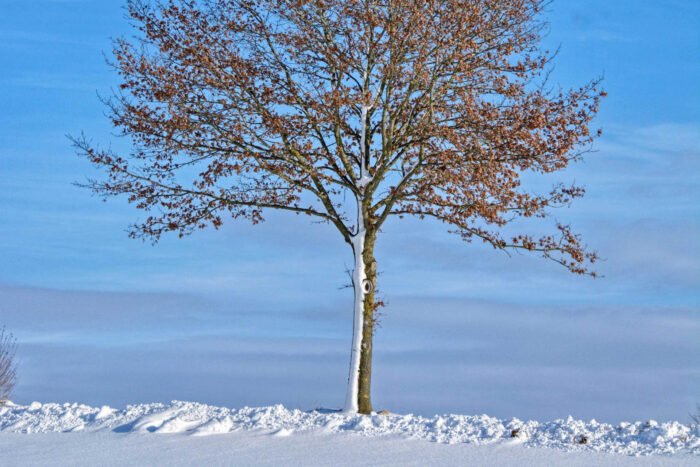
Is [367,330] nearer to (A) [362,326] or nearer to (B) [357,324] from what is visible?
(A) [362,326]

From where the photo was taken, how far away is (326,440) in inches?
391

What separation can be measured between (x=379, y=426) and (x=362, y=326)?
3.22 meters

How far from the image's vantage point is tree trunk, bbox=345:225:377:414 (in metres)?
13.5

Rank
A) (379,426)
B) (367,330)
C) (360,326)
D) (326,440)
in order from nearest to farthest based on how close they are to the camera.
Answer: (326,440), (379,426), (360,326), (367,330)

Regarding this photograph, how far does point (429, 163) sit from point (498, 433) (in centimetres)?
597

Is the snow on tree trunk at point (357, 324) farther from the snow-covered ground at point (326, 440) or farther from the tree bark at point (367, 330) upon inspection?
the snow-covered ground at point (326, 440)

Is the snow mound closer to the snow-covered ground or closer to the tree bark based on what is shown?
the snow-covered ground

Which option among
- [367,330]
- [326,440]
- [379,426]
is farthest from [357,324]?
[326,440]

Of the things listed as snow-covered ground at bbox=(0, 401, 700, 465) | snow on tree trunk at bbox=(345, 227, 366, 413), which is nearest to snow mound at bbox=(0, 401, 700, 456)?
snow-covered ground at bbox=(0, 401, 700, 465)

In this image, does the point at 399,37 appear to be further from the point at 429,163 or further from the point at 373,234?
the point at 373,234

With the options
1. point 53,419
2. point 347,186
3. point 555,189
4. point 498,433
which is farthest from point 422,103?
point 53,419

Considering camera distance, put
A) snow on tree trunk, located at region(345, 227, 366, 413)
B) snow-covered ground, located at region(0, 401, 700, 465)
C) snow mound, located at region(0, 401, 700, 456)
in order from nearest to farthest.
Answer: snow-covered ground, located at region(0, 401, 700, 465) < snow mound, located at region(0, 401, 700, 456) < snow on tree trunk, located at region(345, 227, 366, 413)

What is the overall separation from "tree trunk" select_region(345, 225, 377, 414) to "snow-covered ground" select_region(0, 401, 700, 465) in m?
1.77

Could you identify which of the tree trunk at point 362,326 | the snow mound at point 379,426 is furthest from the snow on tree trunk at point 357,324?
the snow mound at point 379,426
